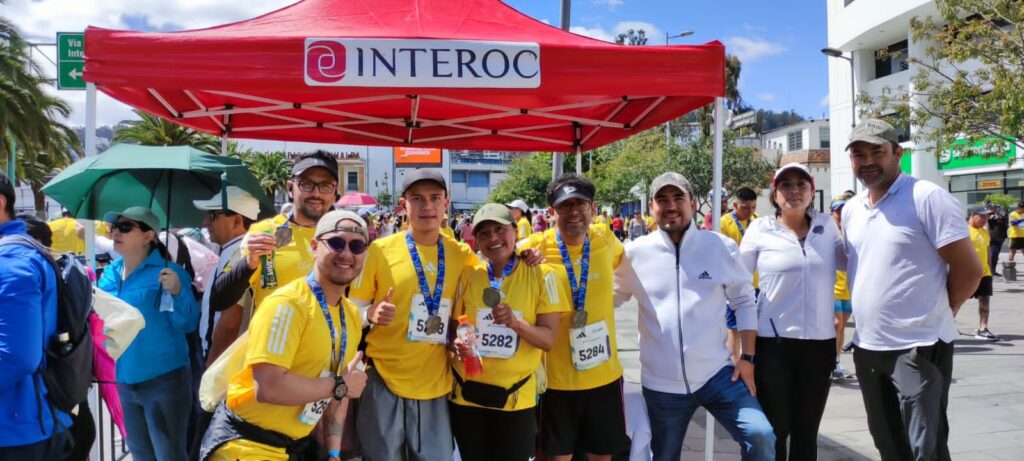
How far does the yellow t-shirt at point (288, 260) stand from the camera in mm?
3250

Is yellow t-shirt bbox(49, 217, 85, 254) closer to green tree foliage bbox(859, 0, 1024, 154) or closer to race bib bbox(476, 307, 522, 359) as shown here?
race bib bbox(476, 307, 522, 359)

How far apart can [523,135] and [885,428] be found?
4.05m

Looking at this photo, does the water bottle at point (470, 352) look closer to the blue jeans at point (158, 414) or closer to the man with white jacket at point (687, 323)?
the man with white jacket at point (687, 323)

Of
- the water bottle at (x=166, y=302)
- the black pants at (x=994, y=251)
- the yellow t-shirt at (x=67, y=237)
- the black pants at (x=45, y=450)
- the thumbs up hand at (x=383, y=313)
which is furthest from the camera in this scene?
the black pants at (x=994, y=251)

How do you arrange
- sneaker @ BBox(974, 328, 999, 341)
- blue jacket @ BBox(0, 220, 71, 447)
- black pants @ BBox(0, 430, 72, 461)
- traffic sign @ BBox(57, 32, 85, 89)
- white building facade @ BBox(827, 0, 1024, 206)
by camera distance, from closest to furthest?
blue jacket @ BBox(0, 220, 71, 447) → black pants @ BBox(0, 430, 72, 461) → traffic sign @ BBox(57, 32, 85, 89) → sneaker @ BBox(974, 328, 999, 341) → white building facade @ BBox(827, 0, 1024, 206)

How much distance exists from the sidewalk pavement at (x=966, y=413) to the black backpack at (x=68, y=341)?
3915 millimetres

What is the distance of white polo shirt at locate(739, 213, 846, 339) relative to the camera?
3613 mm

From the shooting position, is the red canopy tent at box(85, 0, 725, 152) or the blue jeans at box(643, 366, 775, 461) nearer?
the blue jeans at box(643, 366, 775, 461)

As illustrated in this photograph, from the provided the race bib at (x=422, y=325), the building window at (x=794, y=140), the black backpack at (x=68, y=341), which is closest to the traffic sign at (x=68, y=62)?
the black backpack at (x=68, y=341)

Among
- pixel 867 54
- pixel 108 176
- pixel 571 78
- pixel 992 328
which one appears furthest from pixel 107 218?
pixel 867 54

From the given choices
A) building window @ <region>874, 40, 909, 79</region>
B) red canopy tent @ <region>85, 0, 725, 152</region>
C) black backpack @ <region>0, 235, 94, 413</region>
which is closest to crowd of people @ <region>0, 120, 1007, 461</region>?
black backpack @ <region>0, 235, 94, 413</region>

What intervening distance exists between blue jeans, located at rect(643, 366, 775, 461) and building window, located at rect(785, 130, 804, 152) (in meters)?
52.2

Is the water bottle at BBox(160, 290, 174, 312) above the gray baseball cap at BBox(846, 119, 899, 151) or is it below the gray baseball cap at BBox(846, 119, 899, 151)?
below

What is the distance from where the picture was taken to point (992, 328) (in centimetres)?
968
